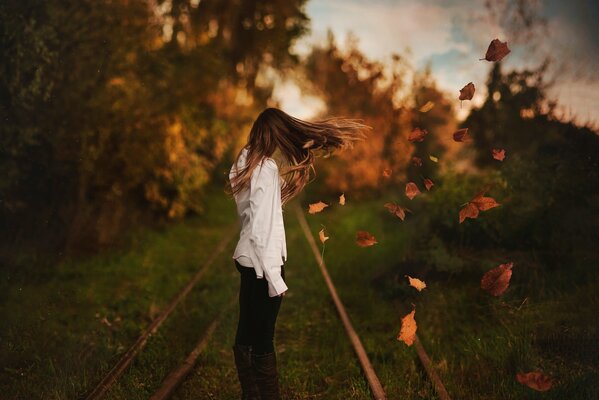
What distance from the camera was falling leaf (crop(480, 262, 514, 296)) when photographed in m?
4.09

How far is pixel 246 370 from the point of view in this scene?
3611 millimetres

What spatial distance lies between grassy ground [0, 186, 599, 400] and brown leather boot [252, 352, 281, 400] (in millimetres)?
843

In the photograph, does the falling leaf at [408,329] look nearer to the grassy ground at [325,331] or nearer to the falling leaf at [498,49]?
the grassy ground at [325,331]

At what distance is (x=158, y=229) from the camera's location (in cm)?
1224

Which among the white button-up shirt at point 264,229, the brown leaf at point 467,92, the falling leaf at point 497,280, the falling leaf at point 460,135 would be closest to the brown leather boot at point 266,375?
the white button-up shirt at point 264,229

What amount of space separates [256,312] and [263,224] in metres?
0.65

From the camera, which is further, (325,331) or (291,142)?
(325,331)

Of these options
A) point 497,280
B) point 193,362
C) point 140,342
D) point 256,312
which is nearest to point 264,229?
point 256,312

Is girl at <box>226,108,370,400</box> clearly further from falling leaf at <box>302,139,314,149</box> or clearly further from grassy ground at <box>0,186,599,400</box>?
grassy ground at <box>0,186,599,400</box>

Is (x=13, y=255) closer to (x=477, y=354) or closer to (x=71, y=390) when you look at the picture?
(x=71, y=390)

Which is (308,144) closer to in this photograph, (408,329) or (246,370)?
(246,370)

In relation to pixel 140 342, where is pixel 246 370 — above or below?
above

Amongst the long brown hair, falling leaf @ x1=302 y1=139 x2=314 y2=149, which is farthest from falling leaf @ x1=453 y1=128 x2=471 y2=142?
falling leaf @ x1=302 y1=139 x2=314 y2=149

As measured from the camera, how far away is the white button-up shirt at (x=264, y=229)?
3184 millimetres
